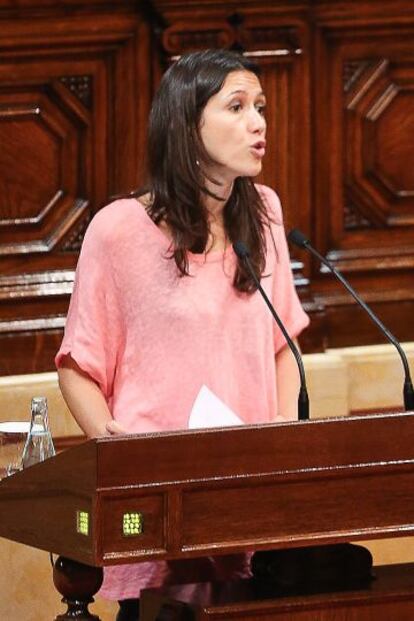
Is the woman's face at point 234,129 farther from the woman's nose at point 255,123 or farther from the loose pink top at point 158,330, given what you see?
the loose pink top at point 158,330

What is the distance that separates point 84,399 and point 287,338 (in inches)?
18.0

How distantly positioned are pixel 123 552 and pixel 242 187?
1167mm

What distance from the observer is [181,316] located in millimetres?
3795

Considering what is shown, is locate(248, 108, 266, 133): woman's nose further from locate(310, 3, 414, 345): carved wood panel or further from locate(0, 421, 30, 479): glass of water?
locate(310, 3, 414, 345): carved wood panel

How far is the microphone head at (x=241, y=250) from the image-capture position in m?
3.66

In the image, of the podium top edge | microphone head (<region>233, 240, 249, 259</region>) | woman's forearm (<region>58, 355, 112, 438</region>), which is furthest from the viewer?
woman's forearm (<region>58, 355, 112, 438</region>)

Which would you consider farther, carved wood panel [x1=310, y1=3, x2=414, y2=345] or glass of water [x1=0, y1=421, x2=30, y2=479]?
carved wood panel [x1=310, y1=3, x2=414, y2=345]

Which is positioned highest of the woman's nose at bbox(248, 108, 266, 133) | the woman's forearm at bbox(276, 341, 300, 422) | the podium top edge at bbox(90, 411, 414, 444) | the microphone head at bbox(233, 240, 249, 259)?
the woman's nose at bbox(248, 108, 266, 133)

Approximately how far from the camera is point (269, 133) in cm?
551

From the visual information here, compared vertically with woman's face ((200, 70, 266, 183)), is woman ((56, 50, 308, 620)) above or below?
below

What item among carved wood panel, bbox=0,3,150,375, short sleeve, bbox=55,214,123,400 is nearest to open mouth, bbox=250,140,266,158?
short sleeve, bbox=55,214,123,400

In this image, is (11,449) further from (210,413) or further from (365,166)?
(365,166)

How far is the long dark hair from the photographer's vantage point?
12.8 feet

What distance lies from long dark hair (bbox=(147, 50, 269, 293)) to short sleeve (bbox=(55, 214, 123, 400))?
0.49 feet
